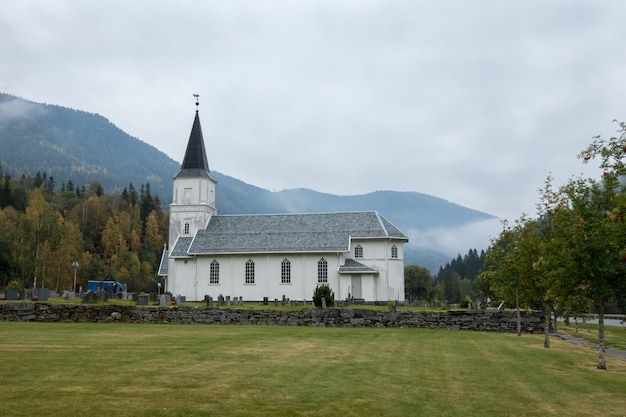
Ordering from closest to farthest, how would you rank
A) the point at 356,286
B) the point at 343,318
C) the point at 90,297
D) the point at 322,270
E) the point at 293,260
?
1. the point at 343,318
2. the point at 90,297
3. the point at 356,286
4. the point at 322,270
5. the point at 293,260

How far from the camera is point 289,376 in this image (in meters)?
12.5

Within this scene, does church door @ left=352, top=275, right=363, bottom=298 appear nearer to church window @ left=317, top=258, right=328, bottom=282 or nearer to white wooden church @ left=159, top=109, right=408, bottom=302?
white wooden church @ left=159, top=109, right=408, bottom=302

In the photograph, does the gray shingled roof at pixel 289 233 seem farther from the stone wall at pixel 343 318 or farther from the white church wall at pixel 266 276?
the stone wall at pixel 343 318

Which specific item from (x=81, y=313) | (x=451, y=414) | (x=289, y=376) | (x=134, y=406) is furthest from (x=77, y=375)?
(x=81, y=313)

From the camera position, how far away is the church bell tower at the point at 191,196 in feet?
182

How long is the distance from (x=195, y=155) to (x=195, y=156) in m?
0.11

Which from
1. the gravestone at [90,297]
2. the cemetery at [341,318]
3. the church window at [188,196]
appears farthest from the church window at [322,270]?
the gravestone at [90,297]

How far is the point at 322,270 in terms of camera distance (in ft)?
164

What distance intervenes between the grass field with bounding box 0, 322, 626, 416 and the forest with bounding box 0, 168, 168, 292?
3968 cm

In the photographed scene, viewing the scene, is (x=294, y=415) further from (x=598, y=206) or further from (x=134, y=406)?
(x=598, y=206)

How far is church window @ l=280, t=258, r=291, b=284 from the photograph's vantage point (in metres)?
50.5

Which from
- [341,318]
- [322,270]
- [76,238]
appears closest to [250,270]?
[322,270]

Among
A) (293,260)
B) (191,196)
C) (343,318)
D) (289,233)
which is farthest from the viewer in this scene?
(191,196)

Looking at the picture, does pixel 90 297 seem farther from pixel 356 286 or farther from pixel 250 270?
pixel 356 286
